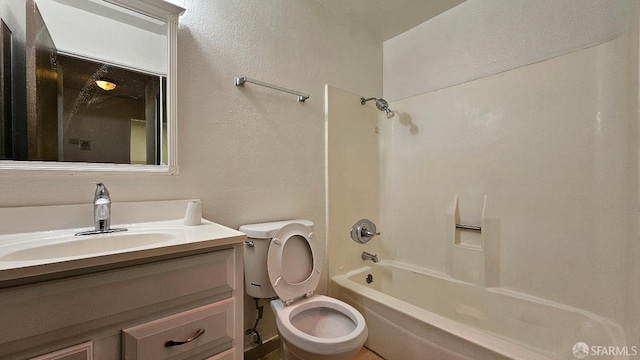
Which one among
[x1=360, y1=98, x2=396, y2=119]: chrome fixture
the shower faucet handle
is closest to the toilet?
the shower faucet handle

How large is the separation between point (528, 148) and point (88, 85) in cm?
239

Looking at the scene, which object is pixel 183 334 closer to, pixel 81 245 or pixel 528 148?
pixel 81 245

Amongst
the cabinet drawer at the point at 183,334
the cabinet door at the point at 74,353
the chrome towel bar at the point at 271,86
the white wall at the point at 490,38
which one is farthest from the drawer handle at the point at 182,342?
the white wall at the point at 490,38

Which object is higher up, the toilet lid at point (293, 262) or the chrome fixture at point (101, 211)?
the chrome fixture at point (101, 211)

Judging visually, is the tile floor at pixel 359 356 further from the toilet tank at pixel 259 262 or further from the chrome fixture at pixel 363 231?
the chrome fixture at pixel 363 231

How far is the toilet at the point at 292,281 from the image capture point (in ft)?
4.32

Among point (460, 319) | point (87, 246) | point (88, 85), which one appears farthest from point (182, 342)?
point (460, 319)

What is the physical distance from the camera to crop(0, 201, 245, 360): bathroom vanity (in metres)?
0.60

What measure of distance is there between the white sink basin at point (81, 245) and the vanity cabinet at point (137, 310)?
0.12m

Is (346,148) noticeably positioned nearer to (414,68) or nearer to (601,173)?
(414,68)

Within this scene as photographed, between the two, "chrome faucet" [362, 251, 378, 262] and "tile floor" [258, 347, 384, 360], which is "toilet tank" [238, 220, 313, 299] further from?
"chrome faucet" [362, 251, 378, 262]

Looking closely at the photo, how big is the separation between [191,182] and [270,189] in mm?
475

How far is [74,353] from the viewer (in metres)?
0.65

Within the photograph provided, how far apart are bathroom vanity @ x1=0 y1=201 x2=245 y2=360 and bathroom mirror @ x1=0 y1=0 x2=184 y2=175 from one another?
0.78 ft
